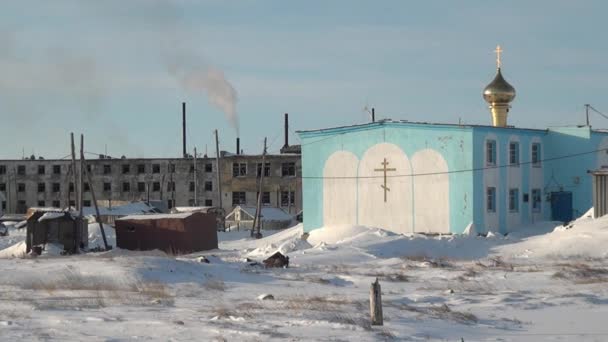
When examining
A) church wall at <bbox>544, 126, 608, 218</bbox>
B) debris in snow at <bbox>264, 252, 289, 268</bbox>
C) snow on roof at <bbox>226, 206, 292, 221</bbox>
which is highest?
church wall at <bbox>544, 126, 608, 218</bbox>

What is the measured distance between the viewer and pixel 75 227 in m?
41.2

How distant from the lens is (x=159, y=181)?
→ 88.5 meters

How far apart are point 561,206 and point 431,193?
7.88m

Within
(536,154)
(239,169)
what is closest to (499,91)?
(536,154)

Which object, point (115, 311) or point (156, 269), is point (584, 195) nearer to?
point (156, 269)

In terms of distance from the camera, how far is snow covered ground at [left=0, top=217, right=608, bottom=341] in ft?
51.3

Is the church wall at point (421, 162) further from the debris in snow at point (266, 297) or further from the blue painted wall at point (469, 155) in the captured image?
the debris in snow at point (266, 297)

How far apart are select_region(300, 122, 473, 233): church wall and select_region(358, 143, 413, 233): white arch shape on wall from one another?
0.15 feet

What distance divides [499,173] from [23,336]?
30773 millimetres

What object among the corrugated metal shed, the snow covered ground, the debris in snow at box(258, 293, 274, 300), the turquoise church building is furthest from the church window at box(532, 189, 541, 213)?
the debris in snow at box(258, 293, 274, 300)

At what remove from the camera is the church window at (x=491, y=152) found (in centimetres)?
4212

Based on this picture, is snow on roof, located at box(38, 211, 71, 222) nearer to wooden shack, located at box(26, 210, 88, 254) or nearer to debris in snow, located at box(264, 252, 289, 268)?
wooden shack, located at box(26, 210, 88, 254)

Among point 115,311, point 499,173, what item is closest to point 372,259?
point 499,173

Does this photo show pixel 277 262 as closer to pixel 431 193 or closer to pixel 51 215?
pixel 431 193
